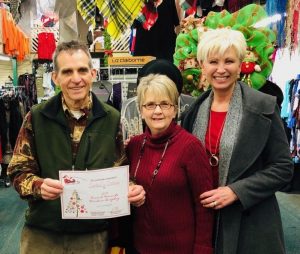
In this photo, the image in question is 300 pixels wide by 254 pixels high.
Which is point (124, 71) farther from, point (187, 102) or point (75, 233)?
point (75, 233)

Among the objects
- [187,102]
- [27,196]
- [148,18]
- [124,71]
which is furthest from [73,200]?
[124,71]

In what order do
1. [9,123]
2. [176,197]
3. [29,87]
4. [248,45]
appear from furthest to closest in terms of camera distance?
[29,87], [9,123], [248,45], [176,197]

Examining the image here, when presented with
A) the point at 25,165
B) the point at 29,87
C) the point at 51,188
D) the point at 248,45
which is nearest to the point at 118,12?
the point at 248,45

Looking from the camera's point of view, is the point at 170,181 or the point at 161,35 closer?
the point at 170,181

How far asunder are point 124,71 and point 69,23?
48.1 inches

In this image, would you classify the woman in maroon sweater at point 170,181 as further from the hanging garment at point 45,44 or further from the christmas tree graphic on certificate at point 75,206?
the hanging garment at point 45,44

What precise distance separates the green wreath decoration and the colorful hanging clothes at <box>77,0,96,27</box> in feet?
1.87

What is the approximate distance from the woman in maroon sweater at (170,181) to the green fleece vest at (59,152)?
0.62 ft

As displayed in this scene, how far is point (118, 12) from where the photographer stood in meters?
2.24

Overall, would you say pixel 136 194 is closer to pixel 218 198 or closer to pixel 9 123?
pixel 218 198

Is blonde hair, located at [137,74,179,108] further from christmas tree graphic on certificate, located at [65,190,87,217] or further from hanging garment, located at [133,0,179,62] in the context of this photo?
hanging garment, located at [133,0,179,62]

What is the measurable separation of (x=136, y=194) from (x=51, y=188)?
342 mm

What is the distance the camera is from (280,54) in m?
6.16

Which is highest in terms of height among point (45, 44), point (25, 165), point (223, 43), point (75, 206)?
point (45, 44)
